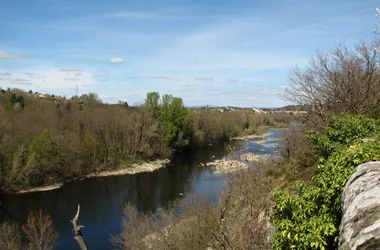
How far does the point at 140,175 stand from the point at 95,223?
15.4 m

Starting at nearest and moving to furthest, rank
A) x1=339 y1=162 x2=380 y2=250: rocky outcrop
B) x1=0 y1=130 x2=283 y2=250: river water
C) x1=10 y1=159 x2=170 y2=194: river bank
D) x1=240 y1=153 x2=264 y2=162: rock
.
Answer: x1=339 y1=162 x2=380 y2=250: rocky outcrop, x1=240 y1=153 x2=264 y2=162: rock, x1=0 y1=130 x2=283 y2=250: river water, x1=10 y1=159 x2=170 y2=194: river bank

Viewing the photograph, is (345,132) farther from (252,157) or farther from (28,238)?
(28,238)

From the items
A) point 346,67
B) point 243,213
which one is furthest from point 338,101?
point 243,213

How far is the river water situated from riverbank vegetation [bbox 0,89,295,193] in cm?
263

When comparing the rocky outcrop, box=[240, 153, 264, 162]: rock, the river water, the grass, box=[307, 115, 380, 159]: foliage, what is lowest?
the river water

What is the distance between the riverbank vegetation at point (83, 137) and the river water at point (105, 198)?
2632mm

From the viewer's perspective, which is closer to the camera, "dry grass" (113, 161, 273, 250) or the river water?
"dry grass" (113, 161, 273, 250)

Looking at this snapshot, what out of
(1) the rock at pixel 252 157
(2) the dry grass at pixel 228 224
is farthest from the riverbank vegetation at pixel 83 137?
(2) the dry grass at pixel 228 224

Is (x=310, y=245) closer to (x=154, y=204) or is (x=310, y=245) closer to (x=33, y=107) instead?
(x=154, y=204)

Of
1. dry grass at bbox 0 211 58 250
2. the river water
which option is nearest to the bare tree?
dry grass at bbox 0 211 58 250

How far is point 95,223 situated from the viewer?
2136 centimetres

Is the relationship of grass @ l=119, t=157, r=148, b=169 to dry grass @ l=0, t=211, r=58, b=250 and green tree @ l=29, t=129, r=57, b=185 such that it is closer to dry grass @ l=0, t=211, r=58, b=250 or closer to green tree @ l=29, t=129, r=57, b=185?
green tree @ l=29, t=129, r=57, b=185

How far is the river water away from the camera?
2041 cm

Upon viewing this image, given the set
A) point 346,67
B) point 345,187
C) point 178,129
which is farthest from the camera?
point 178,129
